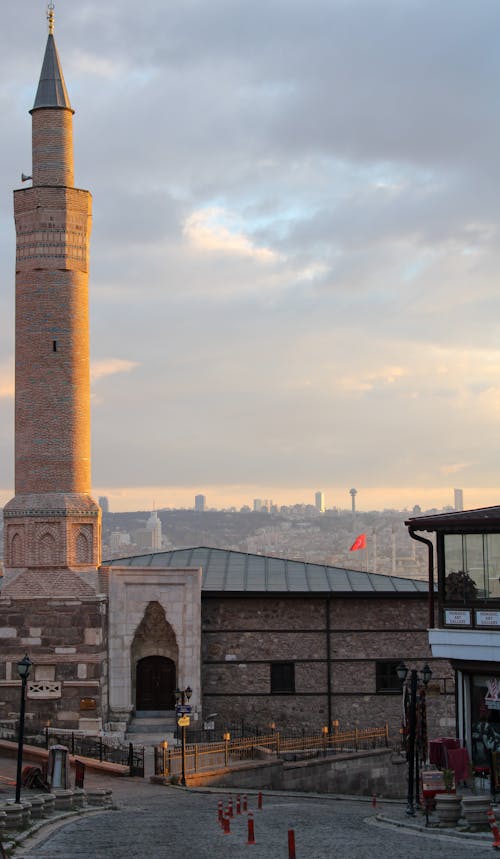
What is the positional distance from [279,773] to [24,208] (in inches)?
789

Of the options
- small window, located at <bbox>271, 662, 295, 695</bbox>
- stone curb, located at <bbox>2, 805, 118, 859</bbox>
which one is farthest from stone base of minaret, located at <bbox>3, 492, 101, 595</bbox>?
stone curb, located at <bbox>2, 805, 118, 859</bbox>

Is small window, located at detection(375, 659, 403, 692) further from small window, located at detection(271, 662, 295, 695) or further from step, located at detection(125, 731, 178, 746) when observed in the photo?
step, located at detection(125, 731, 178, 746)

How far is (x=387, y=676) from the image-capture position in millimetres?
41000

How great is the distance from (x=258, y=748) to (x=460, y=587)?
37.2 feet

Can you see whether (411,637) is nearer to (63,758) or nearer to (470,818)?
(63,758)

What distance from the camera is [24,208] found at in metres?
40.5

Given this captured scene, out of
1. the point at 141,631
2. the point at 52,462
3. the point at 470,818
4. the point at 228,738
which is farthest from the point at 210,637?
the point at 470,818

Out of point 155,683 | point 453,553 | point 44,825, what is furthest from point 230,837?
point 155,683

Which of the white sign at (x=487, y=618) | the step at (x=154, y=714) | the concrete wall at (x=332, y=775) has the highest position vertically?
the white sign at (x=487, y=618)

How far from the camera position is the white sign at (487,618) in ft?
90.7

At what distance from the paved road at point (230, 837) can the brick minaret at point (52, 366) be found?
42.8 feet

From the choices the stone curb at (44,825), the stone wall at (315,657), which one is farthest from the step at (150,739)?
the stone curb at (44,825)

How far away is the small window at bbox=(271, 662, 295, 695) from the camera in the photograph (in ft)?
133

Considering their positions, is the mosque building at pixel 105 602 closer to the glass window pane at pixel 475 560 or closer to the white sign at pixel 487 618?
the glass window pane at pixel 475 560
